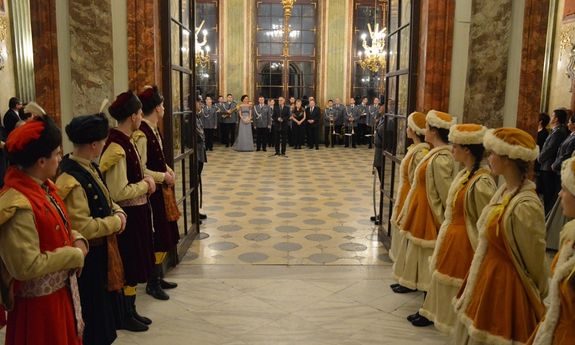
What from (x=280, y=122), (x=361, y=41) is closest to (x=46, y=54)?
(x=280, y=122)

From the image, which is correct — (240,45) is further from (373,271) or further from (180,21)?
(373,271)

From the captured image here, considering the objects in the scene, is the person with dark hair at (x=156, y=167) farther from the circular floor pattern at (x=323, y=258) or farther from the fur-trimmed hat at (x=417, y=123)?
the fur-trimmed hat at (x=417, y=123)

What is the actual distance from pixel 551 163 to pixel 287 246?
3.27 m

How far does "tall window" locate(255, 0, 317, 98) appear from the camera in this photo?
17.3m

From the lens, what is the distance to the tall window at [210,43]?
1688 cm

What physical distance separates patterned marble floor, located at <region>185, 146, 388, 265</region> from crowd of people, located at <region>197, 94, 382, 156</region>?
3189 millimetres

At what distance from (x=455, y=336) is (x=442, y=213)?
1.03 m

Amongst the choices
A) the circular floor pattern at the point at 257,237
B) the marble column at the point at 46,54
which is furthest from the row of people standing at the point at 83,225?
the circular floor pattern at the point at 257,237

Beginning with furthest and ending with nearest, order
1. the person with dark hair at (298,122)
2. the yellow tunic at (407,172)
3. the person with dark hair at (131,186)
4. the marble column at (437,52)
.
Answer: the person with dark hair at (298,122), the marble column at (437,52), the yellow tunic at (407,172), the person with dark hair at (131,186)

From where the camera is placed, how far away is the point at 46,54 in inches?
163

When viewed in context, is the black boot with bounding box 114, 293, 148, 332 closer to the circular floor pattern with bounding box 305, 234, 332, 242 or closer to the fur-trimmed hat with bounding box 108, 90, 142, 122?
the fur-trimmed hat with bounding box 108, 90, 142, 122

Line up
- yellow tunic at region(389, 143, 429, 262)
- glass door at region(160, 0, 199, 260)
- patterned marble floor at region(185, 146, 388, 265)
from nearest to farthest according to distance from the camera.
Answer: yellow tunic at region(389, 143, 429, 262)
glass door at region(160, 0, 199, 260)
patterned marble floor at region(185, 146, 388, 265)

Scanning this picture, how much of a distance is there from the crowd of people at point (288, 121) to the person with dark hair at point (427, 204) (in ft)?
36.9

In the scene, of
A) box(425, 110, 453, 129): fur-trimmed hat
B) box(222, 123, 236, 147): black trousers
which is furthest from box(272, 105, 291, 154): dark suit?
box(425, 110, 453, 129): fur-trimmed hat
